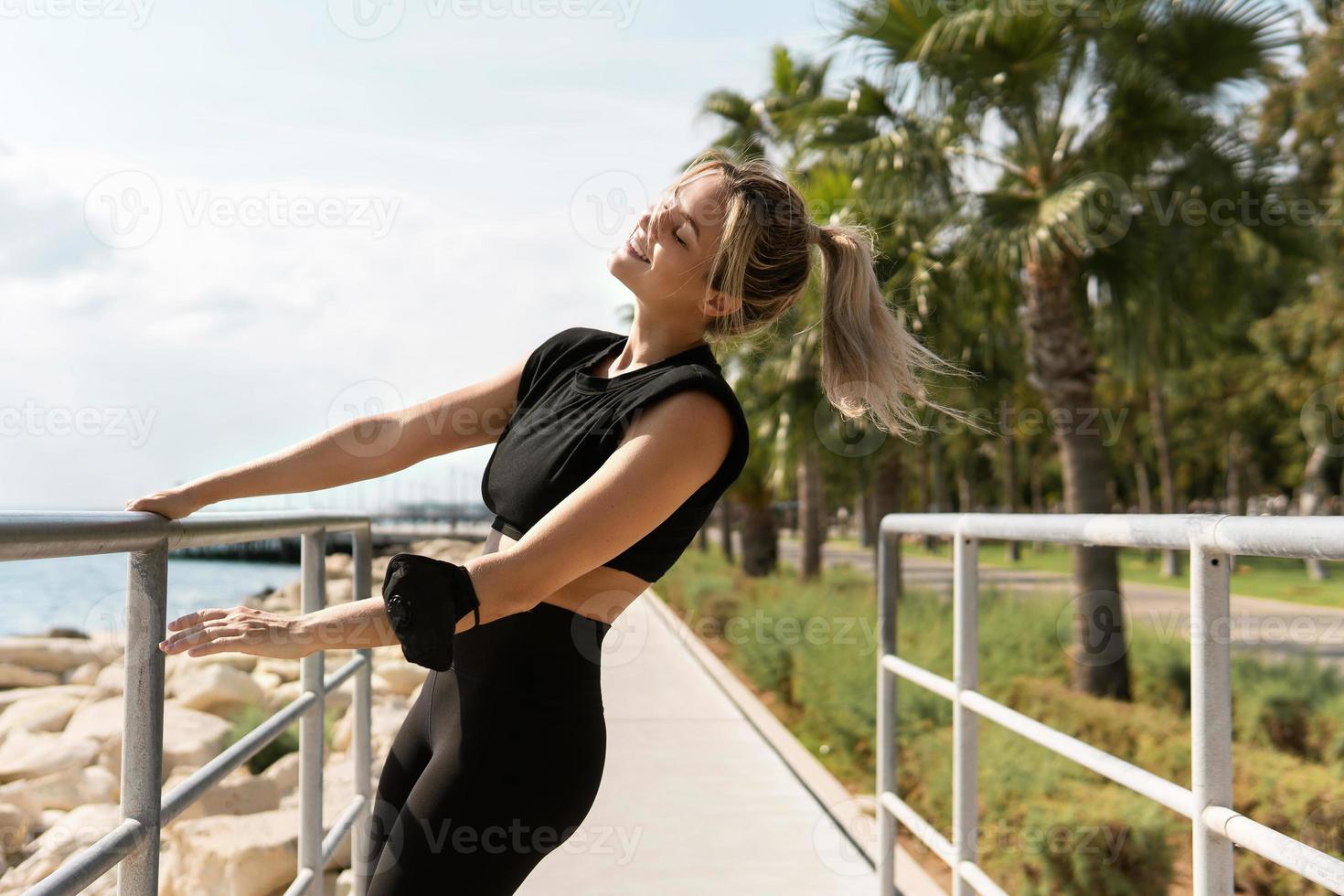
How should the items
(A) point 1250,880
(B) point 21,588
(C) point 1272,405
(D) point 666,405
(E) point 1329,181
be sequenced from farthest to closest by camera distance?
(B) point 21,588 → (C) point 1272,405 → (E) point 1329,181 → (A) point 1250,880 → (D) point 666,405

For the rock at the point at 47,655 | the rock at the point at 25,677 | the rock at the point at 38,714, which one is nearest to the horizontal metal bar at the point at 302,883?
the rock at the point at 38,714

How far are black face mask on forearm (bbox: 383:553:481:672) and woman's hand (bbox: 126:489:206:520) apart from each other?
17.9 inches

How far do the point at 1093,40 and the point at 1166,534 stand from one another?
27.9 feet

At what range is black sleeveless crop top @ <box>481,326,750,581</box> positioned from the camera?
5.63 ft

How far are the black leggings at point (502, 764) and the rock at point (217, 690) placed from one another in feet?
25.4

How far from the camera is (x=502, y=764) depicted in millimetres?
1756

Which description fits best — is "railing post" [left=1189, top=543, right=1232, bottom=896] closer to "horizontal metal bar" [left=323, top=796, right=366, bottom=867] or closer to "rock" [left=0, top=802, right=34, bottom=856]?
"horizontal metal bar" [left=323, top=796, right=366, bottom=867]

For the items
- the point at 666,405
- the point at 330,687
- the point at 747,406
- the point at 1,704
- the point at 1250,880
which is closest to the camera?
the point at 666,405

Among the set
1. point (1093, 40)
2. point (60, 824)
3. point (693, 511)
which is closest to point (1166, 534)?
point (693, 511)

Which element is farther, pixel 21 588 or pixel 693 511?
pixel 21 588

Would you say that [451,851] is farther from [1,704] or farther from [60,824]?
[1,704]

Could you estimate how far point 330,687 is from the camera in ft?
8.98

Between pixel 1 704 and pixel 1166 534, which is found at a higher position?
pixel 1166 534

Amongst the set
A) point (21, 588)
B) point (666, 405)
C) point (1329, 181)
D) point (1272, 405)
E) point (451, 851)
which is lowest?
point (21, 588)
